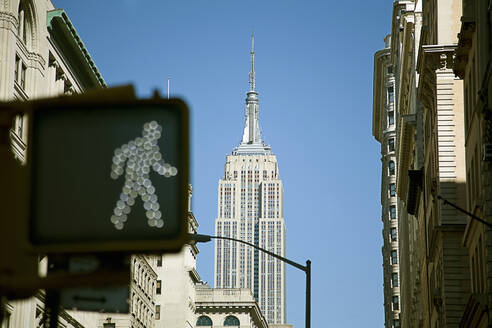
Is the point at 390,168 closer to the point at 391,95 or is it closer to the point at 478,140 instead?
the point at 391,95

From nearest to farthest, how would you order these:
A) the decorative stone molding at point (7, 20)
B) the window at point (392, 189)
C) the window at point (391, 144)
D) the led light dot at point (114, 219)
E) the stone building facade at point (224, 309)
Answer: the led light dot at point (114, 219)
the decorative stone molding at point (7, 20)
the window at point (392, 189)
the window at point (391, 144)
the stone building facade at point (224, 309)

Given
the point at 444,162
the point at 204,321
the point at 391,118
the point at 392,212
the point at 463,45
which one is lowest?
the point at 444,162

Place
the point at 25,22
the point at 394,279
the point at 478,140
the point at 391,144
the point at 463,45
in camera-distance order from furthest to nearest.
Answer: the point at 394,279 → the point at 391,144 → the point at 25,22 → the point at 463,45 → the point at 478,140

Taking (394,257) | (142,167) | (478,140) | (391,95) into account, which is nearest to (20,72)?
(478,140)

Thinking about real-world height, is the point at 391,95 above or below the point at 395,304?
above

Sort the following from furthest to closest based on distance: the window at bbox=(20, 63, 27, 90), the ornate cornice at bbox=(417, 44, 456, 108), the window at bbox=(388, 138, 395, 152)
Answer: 1. the window at bbox=(388, 138, 395, 152)
2. the window at bbox=(20, 63, 27, 90)
3. the ornate cornice at bbox=(417, 44, 456, 108)

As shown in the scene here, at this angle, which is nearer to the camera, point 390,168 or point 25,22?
point 25,22

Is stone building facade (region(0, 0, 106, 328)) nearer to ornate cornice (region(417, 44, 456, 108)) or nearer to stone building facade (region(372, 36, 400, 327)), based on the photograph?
ornate cornice (region(417, 44, 456, 108))

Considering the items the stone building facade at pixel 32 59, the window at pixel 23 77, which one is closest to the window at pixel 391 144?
the stone building facade at pixel 32 59

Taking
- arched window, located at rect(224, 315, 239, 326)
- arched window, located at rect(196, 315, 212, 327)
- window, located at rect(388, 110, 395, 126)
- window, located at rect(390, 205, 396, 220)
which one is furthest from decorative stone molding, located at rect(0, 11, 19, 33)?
arched window, located at rect(196, 315, 212, 327)

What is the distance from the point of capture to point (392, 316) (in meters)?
137

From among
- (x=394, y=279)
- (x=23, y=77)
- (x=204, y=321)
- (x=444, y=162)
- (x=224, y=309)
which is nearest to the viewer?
(x=444, y=162)

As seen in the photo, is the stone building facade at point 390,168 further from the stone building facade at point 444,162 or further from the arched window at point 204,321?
the stone building facade at point 444,162

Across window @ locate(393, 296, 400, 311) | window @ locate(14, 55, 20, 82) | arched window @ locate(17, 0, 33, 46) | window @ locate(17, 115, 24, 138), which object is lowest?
window @ locate(17, 115, 24, 138)
